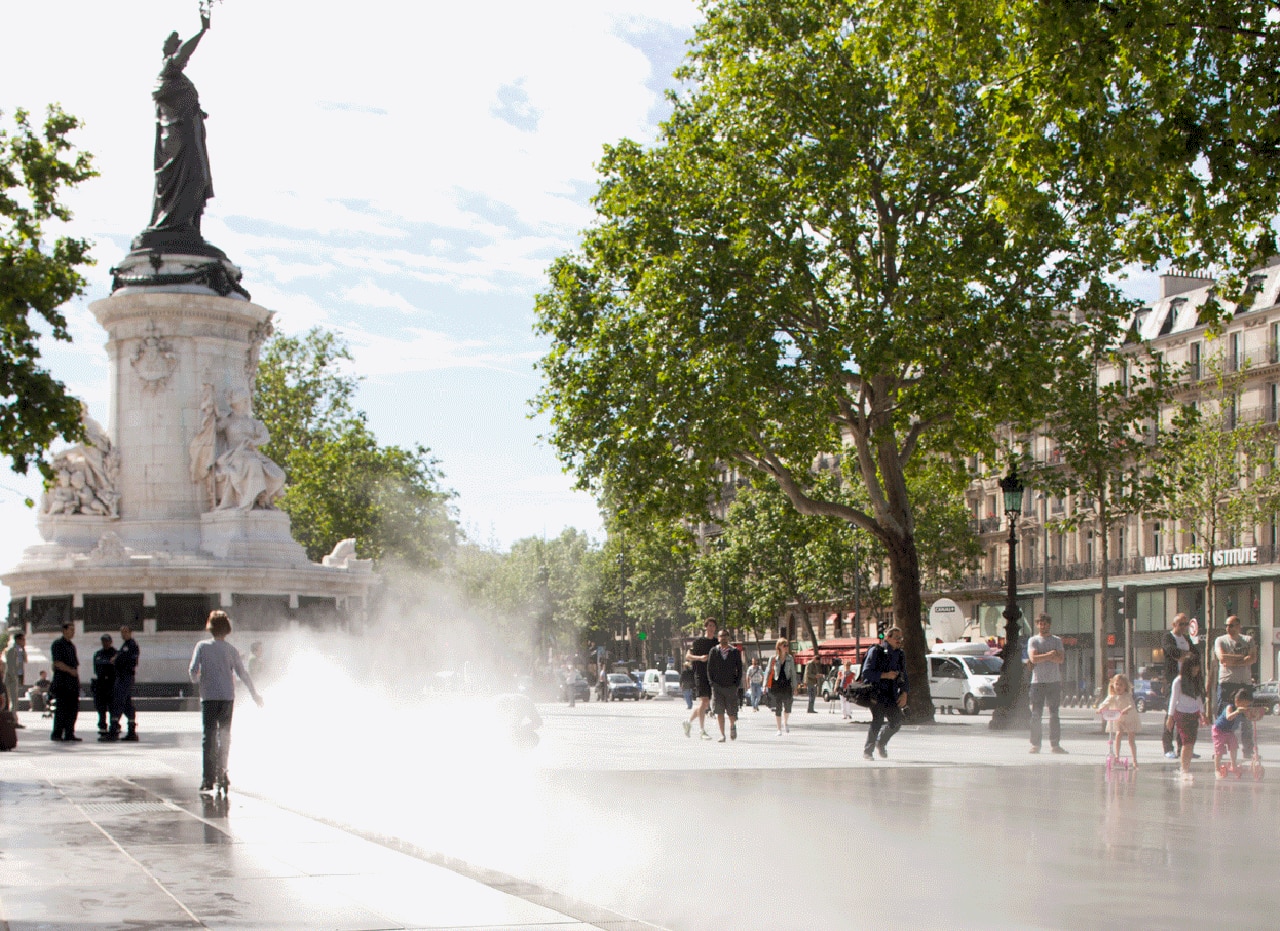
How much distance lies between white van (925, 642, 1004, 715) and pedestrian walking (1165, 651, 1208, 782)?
76.7 feet

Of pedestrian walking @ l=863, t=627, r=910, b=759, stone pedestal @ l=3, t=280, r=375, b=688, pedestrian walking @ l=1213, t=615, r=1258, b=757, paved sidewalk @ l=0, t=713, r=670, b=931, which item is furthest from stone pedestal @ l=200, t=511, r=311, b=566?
pedestrian walking @ l=1213, t=615, r=1258, b=757

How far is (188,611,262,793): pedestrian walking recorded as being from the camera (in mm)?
13078

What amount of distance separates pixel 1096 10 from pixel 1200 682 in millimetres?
7402

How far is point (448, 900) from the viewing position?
774cm

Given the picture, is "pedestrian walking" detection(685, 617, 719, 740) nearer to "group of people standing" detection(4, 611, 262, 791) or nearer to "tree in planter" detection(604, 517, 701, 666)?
"group of people standing" detection(4, 611, 262, 791)

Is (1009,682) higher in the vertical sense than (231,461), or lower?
lower

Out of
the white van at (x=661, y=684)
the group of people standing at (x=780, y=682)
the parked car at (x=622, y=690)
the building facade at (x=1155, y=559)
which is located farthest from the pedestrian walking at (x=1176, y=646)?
the white van at (x=661, y=684)

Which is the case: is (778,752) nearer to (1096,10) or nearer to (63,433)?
(1096,10)

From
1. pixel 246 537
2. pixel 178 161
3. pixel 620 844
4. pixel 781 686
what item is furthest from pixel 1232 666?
pixel 178 161

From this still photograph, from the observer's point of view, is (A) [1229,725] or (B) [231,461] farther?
(B) [231,461]

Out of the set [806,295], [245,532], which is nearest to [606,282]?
[806,295]

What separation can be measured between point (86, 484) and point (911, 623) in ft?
61.1

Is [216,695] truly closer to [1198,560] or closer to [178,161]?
[178,161]

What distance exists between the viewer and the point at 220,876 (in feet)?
27.7
